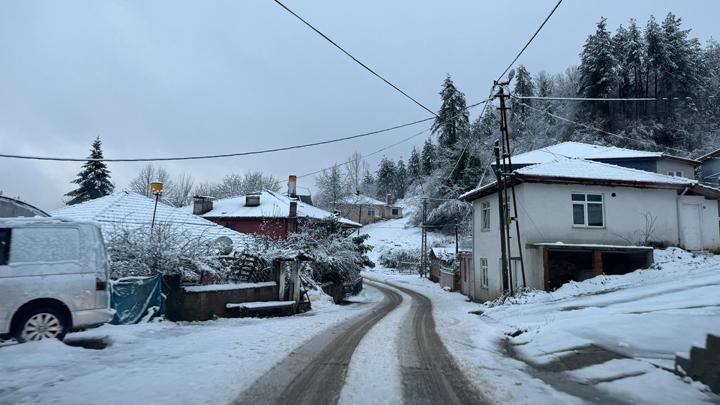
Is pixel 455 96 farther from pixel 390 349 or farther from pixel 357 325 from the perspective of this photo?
pixel 390 349

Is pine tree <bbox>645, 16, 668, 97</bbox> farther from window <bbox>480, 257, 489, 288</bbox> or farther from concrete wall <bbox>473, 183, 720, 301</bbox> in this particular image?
window <bbox>480, 257, 489, 288</bbox>

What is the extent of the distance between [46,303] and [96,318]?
30.7 inches

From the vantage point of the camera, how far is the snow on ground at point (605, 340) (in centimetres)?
563

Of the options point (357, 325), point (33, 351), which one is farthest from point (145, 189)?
point (33, 351)

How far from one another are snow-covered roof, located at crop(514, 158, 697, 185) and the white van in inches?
655

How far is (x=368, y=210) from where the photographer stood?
8031 centimetres

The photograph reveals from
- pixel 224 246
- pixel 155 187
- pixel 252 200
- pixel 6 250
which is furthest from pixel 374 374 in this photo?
pixel 252 200

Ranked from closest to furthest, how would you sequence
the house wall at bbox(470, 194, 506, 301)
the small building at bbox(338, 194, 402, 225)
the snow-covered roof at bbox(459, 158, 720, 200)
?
the snow-covered roof at bbox(459, 158, 720, 200)
the house wall at bbox(470, 194, 506, 301)
the small building at bbox(338, 194, 402, 225)

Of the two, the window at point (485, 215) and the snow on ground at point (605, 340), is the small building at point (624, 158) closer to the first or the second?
the window at point (485, 215)

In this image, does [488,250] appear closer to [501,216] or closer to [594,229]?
[594,229]

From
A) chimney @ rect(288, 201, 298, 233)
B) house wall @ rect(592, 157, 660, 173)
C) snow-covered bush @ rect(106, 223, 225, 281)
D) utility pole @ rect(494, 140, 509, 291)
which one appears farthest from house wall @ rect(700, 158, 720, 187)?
snow-covered bush @ rect(106, 223, 225, 281)

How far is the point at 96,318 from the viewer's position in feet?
25.5

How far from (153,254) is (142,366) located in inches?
276

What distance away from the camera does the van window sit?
739cm
